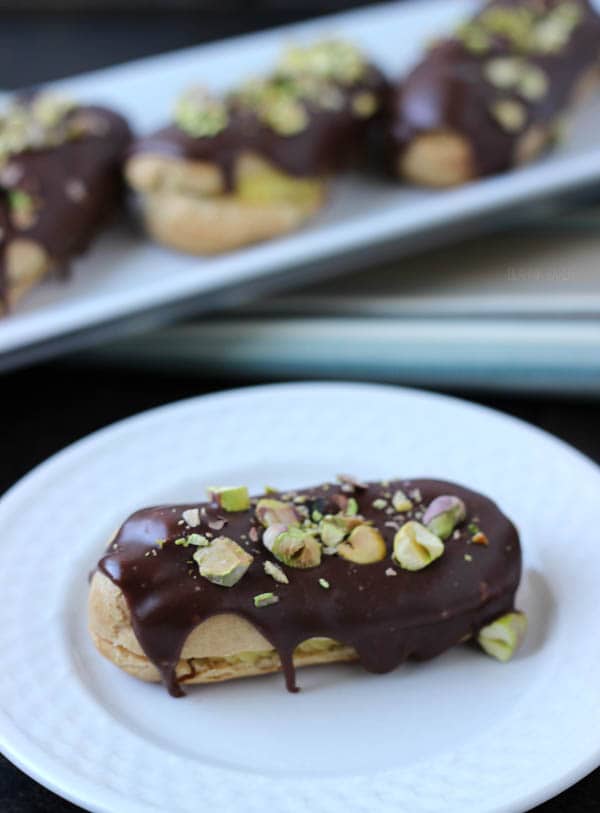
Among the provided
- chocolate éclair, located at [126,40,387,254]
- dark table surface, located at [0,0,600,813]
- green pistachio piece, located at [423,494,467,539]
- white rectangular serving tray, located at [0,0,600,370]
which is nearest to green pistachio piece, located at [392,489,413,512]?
green pistachio piece, located at [423,494,467,539]

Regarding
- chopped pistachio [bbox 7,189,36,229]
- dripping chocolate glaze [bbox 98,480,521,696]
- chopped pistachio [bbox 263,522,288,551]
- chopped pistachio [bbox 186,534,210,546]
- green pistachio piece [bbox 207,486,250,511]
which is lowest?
dripping chocolate glaze [bbox 98,480,521,696]

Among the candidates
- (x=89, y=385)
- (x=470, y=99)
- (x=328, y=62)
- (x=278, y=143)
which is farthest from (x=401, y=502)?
(x=328, y=62)

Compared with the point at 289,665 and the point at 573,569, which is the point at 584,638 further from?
the point at 289,665

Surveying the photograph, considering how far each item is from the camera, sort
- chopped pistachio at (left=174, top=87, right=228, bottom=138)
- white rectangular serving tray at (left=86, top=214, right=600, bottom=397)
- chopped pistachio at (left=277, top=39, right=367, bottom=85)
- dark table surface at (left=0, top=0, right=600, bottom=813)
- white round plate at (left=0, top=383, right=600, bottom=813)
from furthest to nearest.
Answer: chopped pistachio at (left=277, top=39, right=367, bottom=85)
chopped pistachio at (left=174, top=87, right=228, bottom=138)
white rectangular serving tray at (left=86, top=214, right=600, bottom=397)
dark table surface at (left=0, top=0, right=600, bottom=813)
white round plate at (left=0, top=383, right=600, bottom=813)

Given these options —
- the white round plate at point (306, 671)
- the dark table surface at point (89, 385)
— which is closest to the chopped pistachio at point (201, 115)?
the dark table surface at point (89, 385)

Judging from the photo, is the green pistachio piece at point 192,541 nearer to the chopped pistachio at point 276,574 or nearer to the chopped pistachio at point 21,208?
the chopped pistachio at point 276,574

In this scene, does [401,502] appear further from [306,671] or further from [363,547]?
[306,671]

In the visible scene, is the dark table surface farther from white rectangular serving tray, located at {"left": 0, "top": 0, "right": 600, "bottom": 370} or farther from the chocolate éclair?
the chocolate éclair

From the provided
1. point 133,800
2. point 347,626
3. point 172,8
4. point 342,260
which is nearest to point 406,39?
point 342,260
